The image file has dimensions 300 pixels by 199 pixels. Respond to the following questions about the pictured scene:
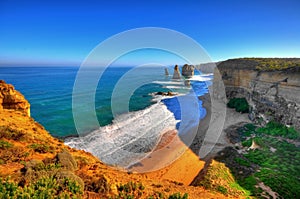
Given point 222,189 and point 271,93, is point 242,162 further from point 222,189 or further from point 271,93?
point 271,93

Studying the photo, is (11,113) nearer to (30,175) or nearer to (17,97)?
(17,97)

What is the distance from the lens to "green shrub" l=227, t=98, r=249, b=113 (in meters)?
27.0

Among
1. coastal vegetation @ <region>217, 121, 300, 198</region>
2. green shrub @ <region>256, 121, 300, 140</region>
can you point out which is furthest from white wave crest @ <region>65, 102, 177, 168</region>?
green shrub @ <region>256, 121, 300, 140</region>

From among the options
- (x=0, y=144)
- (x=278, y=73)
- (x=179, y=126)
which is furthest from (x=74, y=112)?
(x=278, y=73)

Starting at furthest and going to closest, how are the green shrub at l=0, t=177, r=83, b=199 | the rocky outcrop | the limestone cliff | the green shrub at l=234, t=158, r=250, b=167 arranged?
the green shrub at l=234, t=158, r=250, b=167, the rocky outcrop, the limestone cliff, the green shrub at l=0, t=177, r=83, b=199

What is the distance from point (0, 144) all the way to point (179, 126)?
18.6 meters

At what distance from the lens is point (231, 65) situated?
33375mm

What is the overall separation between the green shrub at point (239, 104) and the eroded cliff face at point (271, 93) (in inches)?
33.1

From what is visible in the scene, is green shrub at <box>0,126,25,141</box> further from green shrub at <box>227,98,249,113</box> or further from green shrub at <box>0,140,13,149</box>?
green shrub at <box>227,98,249,113</box>

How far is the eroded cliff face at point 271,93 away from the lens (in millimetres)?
18469

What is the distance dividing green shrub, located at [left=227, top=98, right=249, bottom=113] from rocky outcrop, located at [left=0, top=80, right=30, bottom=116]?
1047 inches

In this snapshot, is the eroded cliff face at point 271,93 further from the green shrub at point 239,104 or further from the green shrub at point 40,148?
the green shrub at point 40,148

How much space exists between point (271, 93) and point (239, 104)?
6.95 meters

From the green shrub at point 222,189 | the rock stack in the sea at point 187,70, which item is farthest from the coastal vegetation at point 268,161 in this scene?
the rock stack in the sea at point 187,70
